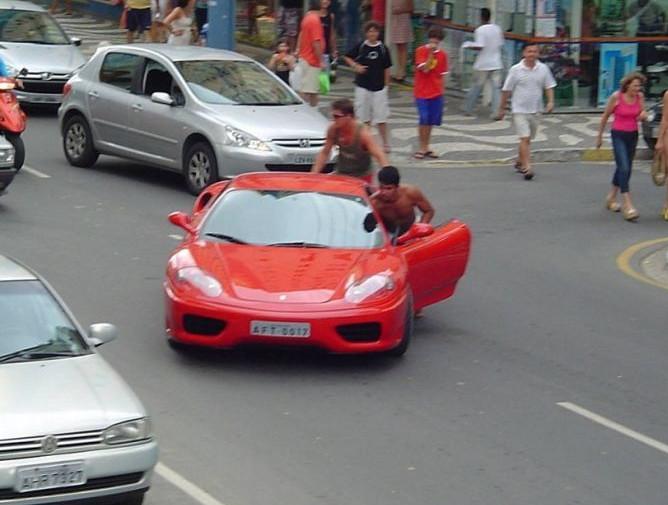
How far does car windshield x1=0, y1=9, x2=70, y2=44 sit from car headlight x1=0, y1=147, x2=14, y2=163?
9.30 meters

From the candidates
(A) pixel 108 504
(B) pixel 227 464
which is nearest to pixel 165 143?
(B) pixel 227 464

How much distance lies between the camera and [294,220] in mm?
12547

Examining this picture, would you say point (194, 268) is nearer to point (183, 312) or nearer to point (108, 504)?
point (183, 312)

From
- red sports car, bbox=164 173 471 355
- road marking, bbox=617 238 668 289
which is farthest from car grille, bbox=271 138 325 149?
red sports car, bbox=164 173 471 355

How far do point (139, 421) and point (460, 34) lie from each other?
68.6 ft

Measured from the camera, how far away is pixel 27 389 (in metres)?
8.09

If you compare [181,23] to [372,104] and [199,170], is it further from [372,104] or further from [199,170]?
[199,170]

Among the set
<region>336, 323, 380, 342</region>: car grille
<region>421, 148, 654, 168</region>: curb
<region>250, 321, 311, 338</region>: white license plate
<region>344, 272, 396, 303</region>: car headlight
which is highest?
<region>344, 272, 396, 303</region>: car headlight

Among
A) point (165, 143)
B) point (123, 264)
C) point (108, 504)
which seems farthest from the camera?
point (165, 143)

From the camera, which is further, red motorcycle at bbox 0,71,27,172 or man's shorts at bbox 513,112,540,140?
man's shorts at bbox 513,112,540,140

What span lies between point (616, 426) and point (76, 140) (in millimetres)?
11615

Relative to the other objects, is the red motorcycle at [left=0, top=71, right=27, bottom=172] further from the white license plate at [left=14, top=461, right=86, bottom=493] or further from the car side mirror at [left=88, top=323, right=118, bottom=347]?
the white license plate at [left=14, top=461, right=86, bottom=493]

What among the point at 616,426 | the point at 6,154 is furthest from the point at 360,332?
the point at 6,154

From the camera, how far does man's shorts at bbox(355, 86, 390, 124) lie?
22.2 metres
